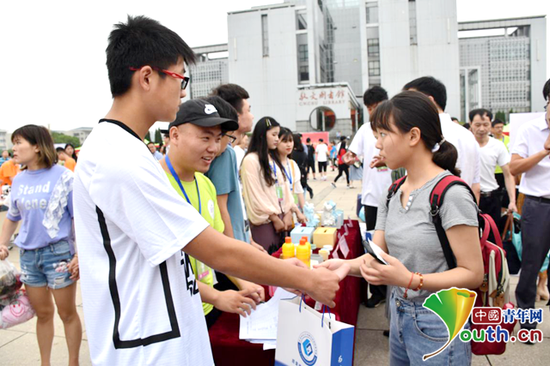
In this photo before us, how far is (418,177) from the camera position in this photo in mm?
1746

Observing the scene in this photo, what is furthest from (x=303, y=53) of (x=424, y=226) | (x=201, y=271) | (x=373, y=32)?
(x=424, y=226)

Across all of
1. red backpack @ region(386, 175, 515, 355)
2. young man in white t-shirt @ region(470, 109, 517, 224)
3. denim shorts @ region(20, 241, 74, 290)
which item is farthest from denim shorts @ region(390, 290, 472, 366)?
young man in white t-shirt @ region(470, 109, 517, 224)

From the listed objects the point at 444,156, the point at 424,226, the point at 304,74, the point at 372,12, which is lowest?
the point at 424,226

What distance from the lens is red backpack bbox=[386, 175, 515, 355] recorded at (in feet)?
5.16

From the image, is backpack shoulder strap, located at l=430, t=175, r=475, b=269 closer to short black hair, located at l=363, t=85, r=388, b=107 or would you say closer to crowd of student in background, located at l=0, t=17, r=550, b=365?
crowd of student in background, located at l=0, t=17, r=550, b=365

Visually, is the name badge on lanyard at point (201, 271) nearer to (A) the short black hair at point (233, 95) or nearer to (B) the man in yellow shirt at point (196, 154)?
(B) the man in yellow shirt at point (196, 154)

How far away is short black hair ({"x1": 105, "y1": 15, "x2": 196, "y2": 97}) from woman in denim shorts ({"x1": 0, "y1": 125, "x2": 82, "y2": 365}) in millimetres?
1924

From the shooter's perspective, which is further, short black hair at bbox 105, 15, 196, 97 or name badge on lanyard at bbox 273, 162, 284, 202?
name badge on lanyard at bbox 273, 162, 284, 202

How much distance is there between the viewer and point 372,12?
43812 millimetres

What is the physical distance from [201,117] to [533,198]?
2868 millimetres

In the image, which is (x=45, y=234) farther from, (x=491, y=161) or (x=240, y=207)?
(x=491, y=161)

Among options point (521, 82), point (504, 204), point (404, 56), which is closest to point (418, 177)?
point (504, 204)

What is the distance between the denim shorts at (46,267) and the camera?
9.07ft

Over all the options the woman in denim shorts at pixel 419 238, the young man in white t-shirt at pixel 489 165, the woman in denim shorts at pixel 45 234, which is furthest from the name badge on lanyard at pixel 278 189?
the young man in white t-shirt at pixel 489 165
